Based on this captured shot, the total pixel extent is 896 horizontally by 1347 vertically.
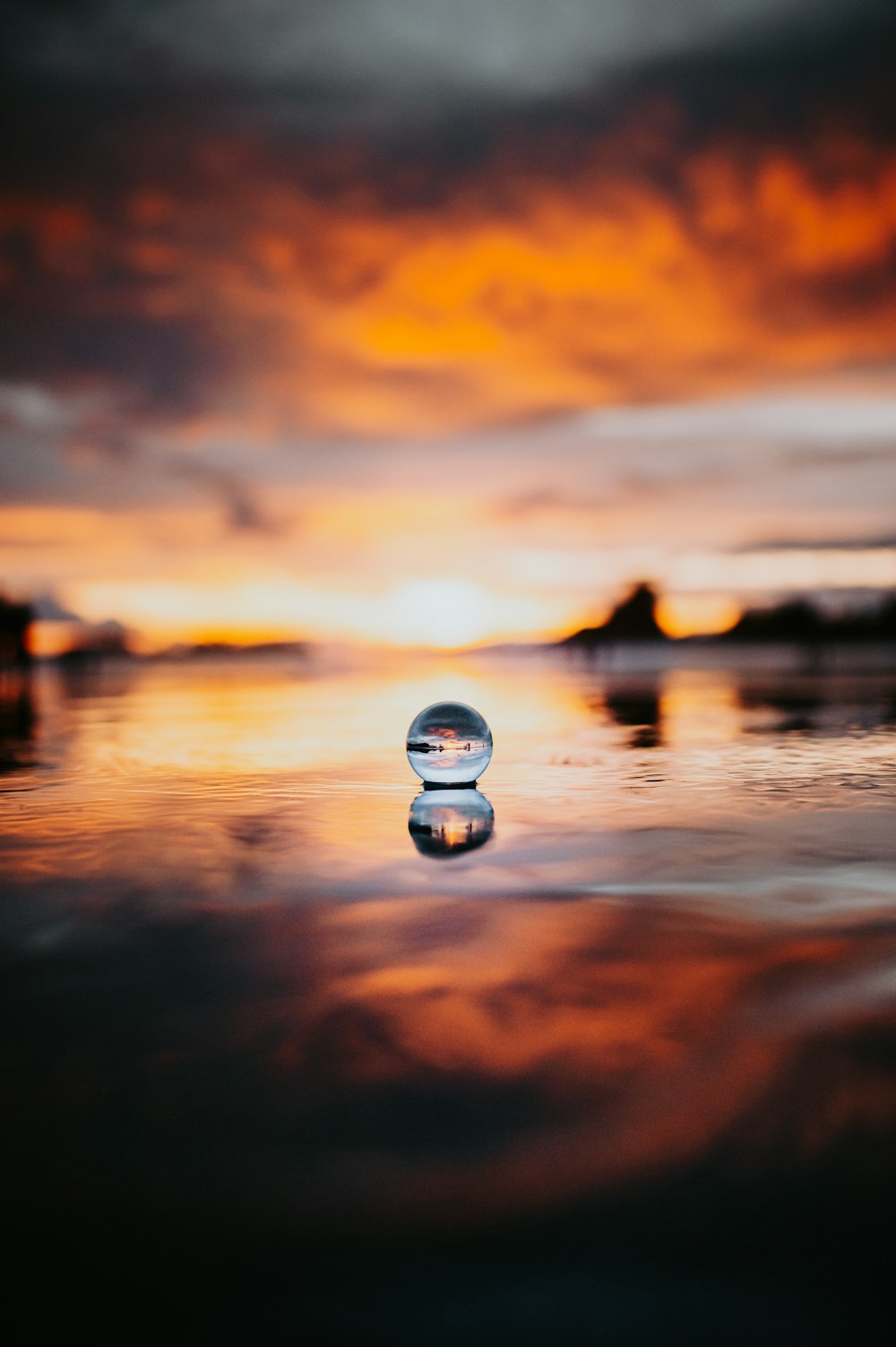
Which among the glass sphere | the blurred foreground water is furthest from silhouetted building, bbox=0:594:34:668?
the blurred foreground water

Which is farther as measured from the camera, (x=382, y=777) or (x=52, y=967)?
(x=382, y=777)

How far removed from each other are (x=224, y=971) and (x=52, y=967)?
1.99ft

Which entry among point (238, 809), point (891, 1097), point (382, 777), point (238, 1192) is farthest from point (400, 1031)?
point (382, 777)

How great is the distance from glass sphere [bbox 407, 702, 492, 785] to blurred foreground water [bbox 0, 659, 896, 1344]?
62.3 inches

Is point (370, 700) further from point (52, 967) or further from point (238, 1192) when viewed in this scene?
point (238, 1192)

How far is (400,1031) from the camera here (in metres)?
2.71

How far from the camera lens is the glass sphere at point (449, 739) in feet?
23.7

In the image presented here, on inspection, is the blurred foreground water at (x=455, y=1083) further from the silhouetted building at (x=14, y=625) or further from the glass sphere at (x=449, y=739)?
the silhouetted building at (x=14, y=625)

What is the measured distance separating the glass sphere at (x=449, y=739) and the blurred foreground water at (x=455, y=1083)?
1.58m

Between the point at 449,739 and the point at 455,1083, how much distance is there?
490cm

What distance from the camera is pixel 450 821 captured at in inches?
237

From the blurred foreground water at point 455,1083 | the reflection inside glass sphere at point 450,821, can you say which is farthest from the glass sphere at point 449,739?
the blurred foreground water at point 455,1083

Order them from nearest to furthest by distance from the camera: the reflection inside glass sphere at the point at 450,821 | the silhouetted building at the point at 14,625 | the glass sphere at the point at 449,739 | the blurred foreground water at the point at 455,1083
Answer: the blurred foreground water at the point at 455,1083
the reflection inside glass sphere at the point at 450,821
the glass sphere at the point at 449,739
the silhouetted building at the point at 14,625

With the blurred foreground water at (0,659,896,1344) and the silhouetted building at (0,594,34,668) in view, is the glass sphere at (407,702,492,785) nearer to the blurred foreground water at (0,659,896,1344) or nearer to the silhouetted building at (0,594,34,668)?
the blurred foreground water at (0,659,896,1344)
